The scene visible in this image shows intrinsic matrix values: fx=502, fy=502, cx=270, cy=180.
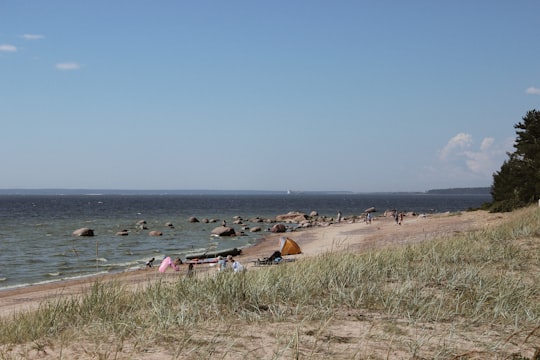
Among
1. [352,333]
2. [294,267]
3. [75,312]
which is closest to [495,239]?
[294,267]

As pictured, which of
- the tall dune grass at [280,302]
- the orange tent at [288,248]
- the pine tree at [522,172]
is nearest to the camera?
the tall dune grass at [280,302]

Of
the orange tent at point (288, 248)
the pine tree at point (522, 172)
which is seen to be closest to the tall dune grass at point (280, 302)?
the orange tent at point (288, 248)

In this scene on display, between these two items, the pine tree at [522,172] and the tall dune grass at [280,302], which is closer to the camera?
the tall dune grass at [280,302]

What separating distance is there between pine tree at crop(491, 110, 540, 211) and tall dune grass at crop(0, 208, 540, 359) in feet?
96.7

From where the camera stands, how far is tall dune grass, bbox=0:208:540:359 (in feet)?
19.9

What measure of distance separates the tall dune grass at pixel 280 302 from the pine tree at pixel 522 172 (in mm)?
29466

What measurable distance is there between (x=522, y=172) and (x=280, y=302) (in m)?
38.0

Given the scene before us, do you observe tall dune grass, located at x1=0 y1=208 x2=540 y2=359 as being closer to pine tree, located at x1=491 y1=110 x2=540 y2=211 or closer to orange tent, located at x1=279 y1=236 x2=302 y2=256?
orange tent, located at x1=279 y1=236 x2=302 y2=256

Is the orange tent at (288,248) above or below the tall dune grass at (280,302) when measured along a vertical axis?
below

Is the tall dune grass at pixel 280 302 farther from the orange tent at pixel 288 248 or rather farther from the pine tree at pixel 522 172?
the pine tree at pixel 522 172

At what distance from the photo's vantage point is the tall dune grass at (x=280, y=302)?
6051mm

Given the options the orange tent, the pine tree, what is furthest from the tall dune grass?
the pine tree

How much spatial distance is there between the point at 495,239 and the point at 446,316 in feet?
27.4

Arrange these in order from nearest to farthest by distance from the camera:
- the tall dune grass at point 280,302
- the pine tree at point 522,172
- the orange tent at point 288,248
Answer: the tall dune grass at point 280,302, the orange tent at point 288,248, the pine tree at point 522,172
